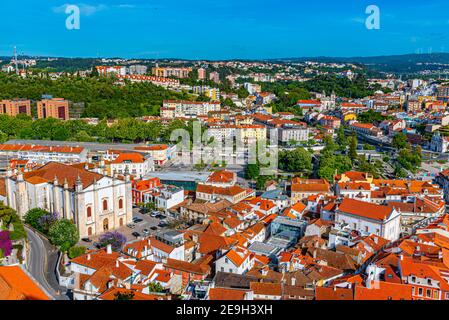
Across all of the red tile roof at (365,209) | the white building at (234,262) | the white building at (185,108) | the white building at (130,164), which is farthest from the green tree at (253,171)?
the white building at (185,108)

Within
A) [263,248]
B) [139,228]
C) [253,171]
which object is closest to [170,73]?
[253,171]

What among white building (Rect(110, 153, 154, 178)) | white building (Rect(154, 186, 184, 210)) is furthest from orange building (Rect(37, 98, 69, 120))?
white building (Rect(154, 186, 184, 210))

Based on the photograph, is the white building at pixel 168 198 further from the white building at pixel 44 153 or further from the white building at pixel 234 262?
the white building at pixel 44 153

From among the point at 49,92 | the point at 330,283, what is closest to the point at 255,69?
the point at 49,92

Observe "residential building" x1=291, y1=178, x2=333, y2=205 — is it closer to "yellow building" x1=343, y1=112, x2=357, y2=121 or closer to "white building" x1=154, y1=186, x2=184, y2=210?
"white building" x1=154, y1=186, x2=184, y2=210
